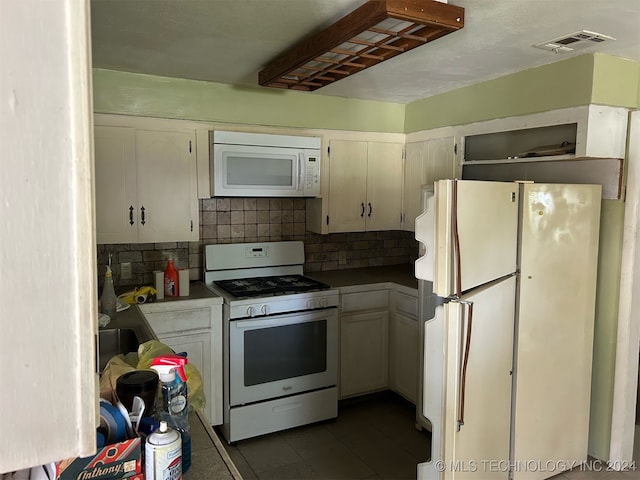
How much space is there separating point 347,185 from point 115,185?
1.57 metres

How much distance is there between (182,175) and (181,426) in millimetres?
2102

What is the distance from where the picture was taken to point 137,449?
0.96 meters

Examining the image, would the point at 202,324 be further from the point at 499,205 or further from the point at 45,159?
the point at 45,159

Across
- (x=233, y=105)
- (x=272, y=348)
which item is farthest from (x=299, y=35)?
(x=272, y=348)

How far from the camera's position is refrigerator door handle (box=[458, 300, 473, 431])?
1.87 meters

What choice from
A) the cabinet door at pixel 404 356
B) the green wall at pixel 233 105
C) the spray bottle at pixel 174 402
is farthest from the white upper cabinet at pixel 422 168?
the spray bottle at pixel 174 402

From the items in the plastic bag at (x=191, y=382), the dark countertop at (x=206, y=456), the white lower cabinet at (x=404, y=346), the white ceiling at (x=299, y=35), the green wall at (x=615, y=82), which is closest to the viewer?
the dark countertop at (x=206, y=456)

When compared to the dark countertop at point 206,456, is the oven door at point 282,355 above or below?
below

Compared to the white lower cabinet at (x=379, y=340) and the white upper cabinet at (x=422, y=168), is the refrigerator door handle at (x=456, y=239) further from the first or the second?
the white upper cabinet at (x=422, y=168)

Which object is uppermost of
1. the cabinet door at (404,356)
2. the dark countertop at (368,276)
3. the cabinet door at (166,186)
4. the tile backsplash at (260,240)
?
the cabinet door at (166,186)

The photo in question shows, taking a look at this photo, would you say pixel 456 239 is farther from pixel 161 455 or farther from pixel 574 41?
pixel 161 455

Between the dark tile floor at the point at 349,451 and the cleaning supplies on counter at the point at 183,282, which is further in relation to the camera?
the cleaning supplies on counter at the point at 183,282

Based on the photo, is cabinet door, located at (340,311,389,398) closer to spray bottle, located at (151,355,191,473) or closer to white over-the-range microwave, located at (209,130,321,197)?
white over-the-range microwave, located at (209,130,321,197)

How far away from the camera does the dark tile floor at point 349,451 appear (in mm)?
2643
